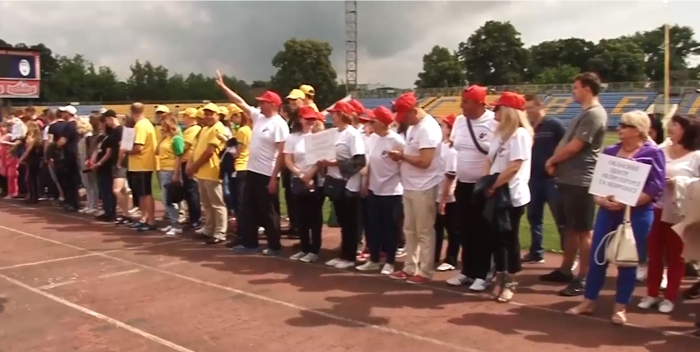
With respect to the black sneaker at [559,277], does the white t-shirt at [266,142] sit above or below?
above

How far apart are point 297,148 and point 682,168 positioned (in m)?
4.20

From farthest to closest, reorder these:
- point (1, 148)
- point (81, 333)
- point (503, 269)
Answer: point (1, 148) < point (503, 269) < point (81, 333)

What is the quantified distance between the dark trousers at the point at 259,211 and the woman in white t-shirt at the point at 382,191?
→ 1452 mm

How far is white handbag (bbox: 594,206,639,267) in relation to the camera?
531cm

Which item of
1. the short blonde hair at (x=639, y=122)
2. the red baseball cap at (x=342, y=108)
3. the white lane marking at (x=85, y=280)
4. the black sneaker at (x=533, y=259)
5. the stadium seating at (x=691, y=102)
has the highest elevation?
the stadium seating at (x=691, y=102)

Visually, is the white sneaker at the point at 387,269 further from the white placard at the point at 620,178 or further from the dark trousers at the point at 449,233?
the white placard at the point at 620,178

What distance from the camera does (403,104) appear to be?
6.83m

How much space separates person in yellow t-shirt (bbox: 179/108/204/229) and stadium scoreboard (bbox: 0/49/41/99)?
24.0 m

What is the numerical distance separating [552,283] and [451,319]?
1.72 metres

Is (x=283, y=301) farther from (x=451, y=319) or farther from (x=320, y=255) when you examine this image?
(x=320, y=255)

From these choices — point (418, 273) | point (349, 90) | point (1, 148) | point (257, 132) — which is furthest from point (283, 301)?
point (349, 90)

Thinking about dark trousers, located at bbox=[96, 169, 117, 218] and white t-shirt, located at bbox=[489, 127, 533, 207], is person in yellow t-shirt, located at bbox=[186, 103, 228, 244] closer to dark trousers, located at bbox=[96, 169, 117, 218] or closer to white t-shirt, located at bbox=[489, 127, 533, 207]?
dark trousers, located at bbox=[96, 169, 117, 218]

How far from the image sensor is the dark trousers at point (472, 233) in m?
6.66

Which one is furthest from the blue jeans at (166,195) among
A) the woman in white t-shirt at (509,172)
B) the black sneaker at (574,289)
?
the black sneaker at (574,289)
